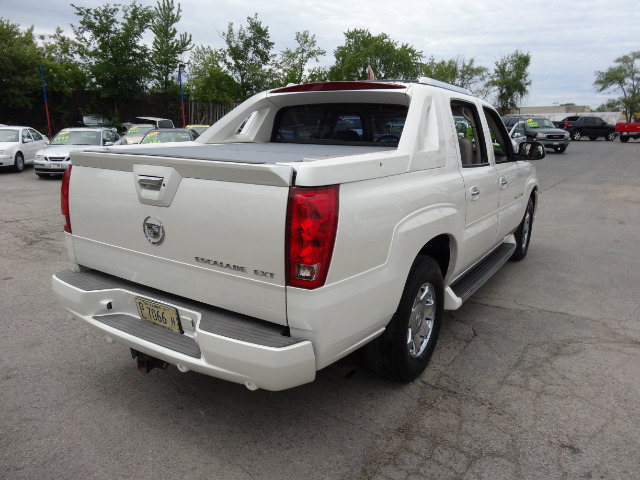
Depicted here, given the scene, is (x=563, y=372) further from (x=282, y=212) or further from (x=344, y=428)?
(x=282, y=212)

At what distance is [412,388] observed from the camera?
3.26 m

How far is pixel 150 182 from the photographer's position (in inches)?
103

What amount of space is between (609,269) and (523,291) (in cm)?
158

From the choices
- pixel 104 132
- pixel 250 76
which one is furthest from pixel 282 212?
pixel 250 76

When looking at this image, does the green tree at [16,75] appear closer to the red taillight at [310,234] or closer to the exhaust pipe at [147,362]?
the exhaust pipe at [147,362]

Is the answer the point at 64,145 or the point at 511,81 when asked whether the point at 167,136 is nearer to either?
the point at 64,145

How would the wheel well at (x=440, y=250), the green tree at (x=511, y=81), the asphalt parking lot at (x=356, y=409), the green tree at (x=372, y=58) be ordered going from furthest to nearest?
the green tree at (x=511, y=81) → the green tree at (x=372, y=58) → the wheel well at (x=440, y=250) → the asphalt parking lot at (x=356, y=409)

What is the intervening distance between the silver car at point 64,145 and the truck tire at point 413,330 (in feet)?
42.1

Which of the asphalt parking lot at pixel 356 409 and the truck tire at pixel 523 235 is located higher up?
the truck tire at pixel 523 235

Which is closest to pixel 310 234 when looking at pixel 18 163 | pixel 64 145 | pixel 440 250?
pixel 440 250

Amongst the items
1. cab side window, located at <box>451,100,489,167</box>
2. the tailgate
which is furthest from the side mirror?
the tailgate

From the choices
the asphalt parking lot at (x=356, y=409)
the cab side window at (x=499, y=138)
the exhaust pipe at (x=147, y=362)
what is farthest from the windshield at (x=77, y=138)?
the exhaust pipe at (x=147, y=362)

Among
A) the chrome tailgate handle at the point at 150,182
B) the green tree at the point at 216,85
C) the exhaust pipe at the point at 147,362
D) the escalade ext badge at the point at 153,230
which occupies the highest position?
the green tree at the point at 216,85

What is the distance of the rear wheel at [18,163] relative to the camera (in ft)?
52.5
